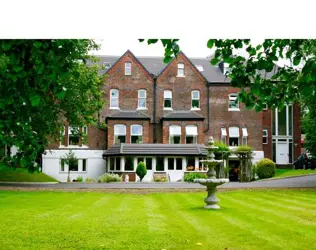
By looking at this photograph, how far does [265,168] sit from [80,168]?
322 cm

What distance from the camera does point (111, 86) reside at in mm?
13438


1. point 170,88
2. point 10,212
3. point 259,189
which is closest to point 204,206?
point 259,189

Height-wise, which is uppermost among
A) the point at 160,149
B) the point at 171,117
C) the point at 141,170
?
the point at 171,117

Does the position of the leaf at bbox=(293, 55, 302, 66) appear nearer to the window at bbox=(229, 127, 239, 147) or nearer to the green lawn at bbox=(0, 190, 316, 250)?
the green lawn at bbox=(0, 190, 316, 250)

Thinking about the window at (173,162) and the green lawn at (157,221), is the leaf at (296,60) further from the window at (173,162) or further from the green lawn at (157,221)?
the window at (173,162)

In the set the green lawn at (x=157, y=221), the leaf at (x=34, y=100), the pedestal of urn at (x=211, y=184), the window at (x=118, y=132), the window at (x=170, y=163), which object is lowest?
the green lawn at (x=157, y=221)

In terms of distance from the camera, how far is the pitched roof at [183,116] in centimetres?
1214

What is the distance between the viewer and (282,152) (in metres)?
9.01

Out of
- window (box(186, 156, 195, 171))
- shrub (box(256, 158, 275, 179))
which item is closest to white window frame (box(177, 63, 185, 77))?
window (box(186, 156, 195, 171))

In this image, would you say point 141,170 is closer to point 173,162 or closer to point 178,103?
point 173,162

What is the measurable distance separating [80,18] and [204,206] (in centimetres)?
526

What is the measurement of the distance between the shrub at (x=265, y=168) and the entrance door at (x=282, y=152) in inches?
8.3

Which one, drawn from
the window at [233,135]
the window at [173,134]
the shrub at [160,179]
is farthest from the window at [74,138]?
the window at [173,134]

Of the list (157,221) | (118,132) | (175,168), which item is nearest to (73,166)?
(118,132)
